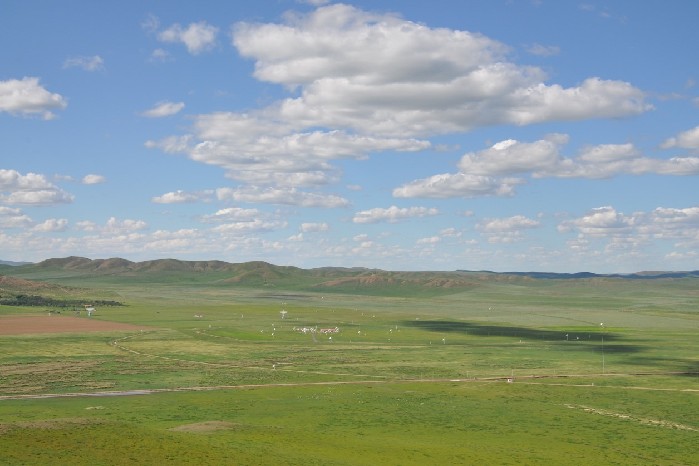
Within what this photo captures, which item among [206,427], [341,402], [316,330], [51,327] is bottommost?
[341,402]

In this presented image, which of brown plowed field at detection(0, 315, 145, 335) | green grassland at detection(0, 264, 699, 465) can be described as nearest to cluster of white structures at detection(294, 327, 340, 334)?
green grassland at detection(0, 264, 699, 465)

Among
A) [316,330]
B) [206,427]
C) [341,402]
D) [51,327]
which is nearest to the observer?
[206,427]

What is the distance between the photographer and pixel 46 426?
203 feet

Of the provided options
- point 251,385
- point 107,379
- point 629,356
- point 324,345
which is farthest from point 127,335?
point 629,356

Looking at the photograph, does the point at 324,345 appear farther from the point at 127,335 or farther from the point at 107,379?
the point at 107,379

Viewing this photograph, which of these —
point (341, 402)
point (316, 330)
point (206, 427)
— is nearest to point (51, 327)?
point (316, 330)

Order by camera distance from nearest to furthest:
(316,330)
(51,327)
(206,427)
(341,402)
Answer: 1. (206,427)
2. (341,402)
3. (51,327)
4. (316,330)

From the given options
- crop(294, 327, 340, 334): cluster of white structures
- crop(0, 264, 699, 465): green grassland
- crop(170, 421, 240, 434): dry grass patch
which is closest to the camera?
crop(0, 264, 699, 465): green grassland

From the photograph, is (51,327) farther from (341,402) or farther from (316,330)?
(341,402)

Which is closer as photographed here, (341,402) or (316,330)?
(341,402)

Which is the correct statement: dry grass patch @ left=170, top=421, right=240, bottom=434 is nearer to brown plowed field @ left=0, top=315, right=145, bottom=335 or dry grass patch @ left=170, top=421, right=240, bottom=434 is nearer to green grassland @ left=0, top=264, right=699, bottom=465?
green grassland @ left=0, top=264, right=699, bottom=465

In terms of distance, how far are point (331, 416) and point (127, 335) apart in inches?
4097

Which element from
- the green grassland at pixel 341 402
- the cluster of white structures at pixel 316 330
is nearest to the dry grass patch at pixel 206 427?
the green grassland at pixel 341 402

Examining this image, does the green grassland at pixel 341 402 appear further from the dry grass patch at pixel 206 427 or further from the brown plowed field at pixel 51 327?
the brown plowed field at pixel 51 327
